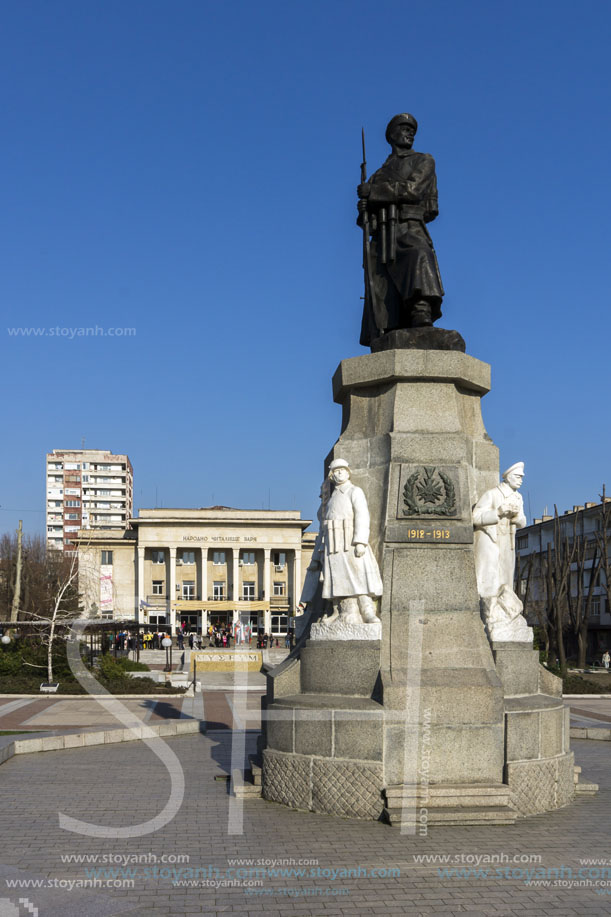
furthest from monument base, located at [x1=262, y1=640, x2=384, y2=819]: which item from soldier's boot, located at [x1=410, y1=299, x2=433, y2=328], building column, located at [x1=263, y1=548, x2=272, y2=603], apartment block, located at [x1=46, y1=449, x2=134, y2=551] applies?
apartment block, located at [x1=46, y1=449, x2=134, y2=551]

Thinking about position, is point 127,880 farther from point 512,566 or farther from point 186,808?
point 512,566

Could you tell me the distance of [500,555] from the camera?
10.7 meters

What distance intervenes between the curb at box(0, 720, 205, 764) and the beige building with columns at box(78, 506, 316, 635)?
8187 cm

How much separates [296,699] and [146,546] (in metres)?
93.1

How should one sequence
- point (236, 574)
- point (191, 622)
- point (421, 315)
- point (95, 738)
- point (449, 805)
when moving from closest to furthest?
1. point (449, 805)
2. point (421, 315)
3. point (95, 738)
4. point (191, 622)
5. point (236, 574)

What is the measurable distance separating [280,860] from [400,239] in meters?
7.67

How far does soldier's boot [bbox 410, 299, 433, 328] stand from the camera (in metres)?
11.7

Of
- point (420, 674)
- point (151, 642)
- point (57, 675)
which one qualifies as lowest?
point (151, 642)

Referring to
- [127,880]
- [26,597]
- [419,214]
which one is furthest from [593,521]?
[127,880]

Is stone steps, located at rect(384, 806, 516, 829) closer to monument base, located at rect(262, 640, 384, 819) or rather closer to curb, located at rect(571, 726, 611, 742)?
monument base, located at rect(262, 640, 384, 819)

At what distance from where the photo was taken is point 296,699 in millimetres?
10031

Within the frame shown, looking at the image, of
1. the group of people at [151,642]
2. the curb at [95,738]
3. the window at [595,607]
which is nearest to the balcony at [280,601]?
the group of people at [151,642]

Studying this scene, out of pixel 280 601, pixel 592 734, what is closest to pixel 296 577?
pixel 280 601

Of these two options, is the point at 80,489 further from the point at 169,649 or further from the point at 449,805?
the point at 449,805
